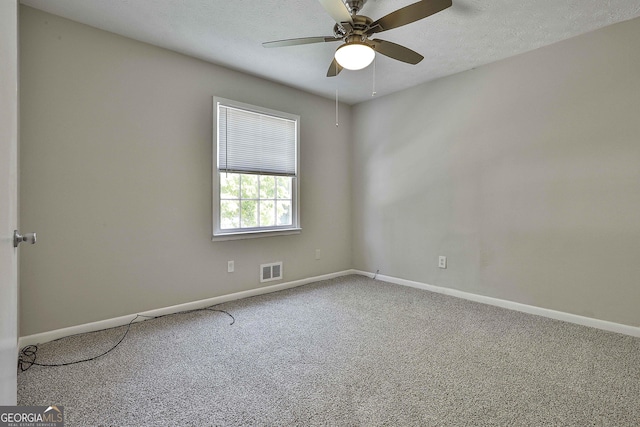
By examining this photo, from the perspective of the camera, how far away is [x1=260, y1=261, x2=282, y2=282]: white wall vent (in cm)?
356

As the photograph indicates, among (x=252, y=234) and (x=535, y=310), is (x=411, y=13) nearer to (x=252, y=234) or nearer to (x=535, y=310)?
(x=252, y=234)

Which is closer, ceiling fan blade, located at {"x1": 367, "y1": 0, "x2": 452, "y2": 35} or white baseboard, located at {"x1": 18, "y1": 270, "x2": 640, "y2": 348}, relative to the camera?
ceiling fan blade, located at {"x1": 367, "y1": 0, "x2": 452, "y2": 35}

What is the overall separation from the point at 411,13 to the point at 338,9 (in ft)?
1.43

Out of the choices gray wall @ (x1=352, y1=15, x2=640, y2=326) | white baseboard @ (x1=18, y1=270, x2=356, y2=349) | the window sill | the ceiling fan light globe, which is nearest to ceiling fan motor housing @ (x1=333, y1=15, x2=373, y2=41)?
the ceiling fan light globe

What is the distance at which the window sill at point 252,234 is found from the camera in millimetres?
3164

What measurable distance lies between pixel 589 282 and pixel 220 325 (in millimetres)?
3142

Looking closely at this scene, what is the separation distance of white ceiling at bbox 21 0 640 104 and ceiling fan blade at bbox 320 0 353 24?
0.42 meters

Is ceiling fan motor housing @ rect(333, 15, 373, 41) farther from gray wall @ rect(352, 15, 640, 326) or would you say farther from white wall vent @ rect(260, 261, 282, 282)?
white wall vent @ rect(260, 261, 282, 282)

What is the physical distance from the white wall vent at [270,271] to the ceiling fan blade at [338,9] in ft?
8.40

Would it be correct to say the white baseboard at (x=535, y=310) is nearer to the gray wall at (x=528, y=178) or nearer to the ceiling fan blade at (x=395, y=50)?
the gray wall at (x=528, y=178)

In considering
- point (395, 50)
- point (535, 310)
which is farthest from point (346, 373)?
point (395, 50)

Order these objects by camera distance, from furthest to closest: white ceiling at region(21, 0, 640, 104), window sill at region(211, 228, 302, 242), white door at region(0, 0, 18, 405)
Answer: window sill at region(211, 228, 302, 242)
white ceiling at region(21, 0, 640, 104)
white door at region(0, 0, 18, 405)

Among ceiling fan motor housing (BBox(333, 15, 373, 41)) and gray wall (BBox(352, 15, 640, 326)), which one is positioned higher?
ceiling fan motor housing (BBox(333, 15, 373, 41))


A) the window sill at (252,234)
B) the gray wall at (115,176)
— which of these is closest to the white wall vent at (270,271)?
the gray wall at (115,176)
